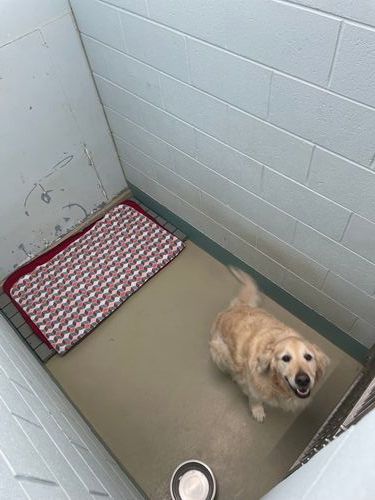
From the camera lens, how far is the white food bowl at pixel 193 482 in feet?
5.42

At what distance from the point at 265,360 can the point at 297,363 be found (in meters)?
0.14

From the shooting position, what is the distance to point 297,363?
142 cm

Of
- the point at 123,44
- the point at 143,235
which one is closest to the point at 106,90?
the point at 123,44

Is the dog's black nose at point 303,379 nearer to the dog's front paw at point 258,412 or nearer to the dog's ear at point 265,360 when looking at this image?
the dog's ear at point 265,360

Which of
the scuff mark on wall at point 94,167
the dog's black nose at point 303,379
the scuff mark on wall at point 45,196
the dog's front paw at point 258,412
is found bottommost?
the dog's front paw at point 258,412

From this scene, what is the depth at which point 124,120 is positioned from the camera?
2256 mm

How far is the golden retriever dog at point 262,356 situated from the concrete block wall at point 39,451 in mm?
673

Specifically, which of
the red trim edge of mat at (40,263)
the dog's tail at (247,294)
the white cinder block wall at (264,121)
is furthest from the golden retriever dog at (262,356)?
the red trim edge of mat at (40,263)

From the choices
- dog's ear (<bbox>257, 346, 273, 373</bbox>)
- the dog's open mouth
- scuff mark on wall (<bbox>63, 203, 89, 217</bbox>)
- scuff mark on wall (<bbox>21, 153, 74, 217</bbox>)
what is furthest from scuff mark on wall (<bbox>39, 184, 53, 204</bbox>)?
the dog's open mouth

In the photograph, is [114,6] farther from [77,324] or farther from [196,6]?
[77,324]

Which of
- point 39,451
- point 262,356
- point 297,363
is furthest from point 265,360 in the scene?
point 39,451

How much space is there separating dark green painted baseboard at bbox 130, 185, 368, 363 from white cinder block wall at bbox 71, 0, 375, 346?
63 mm

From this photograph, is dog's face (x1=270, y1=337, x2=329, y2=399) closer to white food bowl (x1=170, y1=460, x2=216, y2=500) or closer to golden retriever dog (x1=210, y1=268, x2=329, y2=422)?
golden retriever dog (x1=210, y1=268, x2=329, y2=422)

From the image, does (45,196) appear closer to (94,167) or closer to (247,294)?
(94,167)
